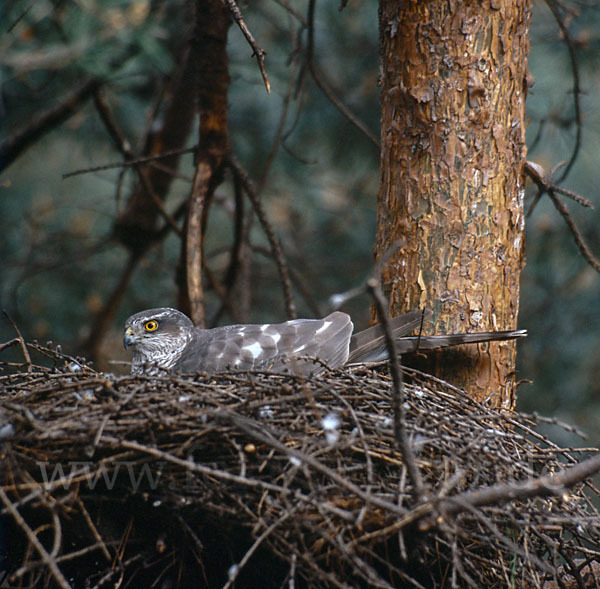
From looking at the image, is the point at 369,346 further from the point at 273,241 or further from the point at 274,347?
the point at 273,241

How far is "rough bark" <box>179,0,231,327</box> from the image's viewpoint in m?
3.41

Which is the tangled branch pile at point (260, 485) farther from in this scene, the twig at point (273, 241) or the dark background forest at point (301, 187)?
the dark background forest at point (301, 187)

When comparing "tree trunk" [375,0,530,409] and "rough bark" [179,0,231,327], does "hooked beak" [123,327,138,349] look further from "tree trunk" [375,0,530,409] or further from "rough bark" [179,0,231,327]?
"tree trunk" [375,0,530,409]

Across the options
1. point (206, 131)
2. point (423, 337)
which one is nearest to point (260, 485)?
point (423, 337)

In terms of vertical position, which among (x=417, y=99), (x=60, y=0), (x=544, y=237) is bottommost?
(x=544, y=237)

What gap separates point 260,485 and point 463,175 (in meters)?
1.51

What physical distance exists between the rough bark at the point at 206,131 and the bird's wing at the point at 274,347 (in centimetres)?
54

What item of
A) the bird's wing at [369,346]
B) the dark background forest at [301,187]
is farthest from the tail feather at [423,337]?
the dark background forest at [301,187]

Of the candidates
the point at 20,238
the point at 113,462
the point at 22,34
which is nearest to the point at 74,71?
the point at 22,34

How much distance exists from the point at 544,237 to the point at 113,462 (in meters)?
4.27

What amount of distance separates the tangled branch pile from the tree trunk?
1.47 ft

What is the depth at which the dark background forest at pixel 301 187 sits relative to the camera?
4.88 metres

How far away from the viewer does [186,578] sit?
2.21 meters

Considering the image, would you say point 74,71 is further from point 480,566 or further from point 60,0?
Answer: point 480,566
